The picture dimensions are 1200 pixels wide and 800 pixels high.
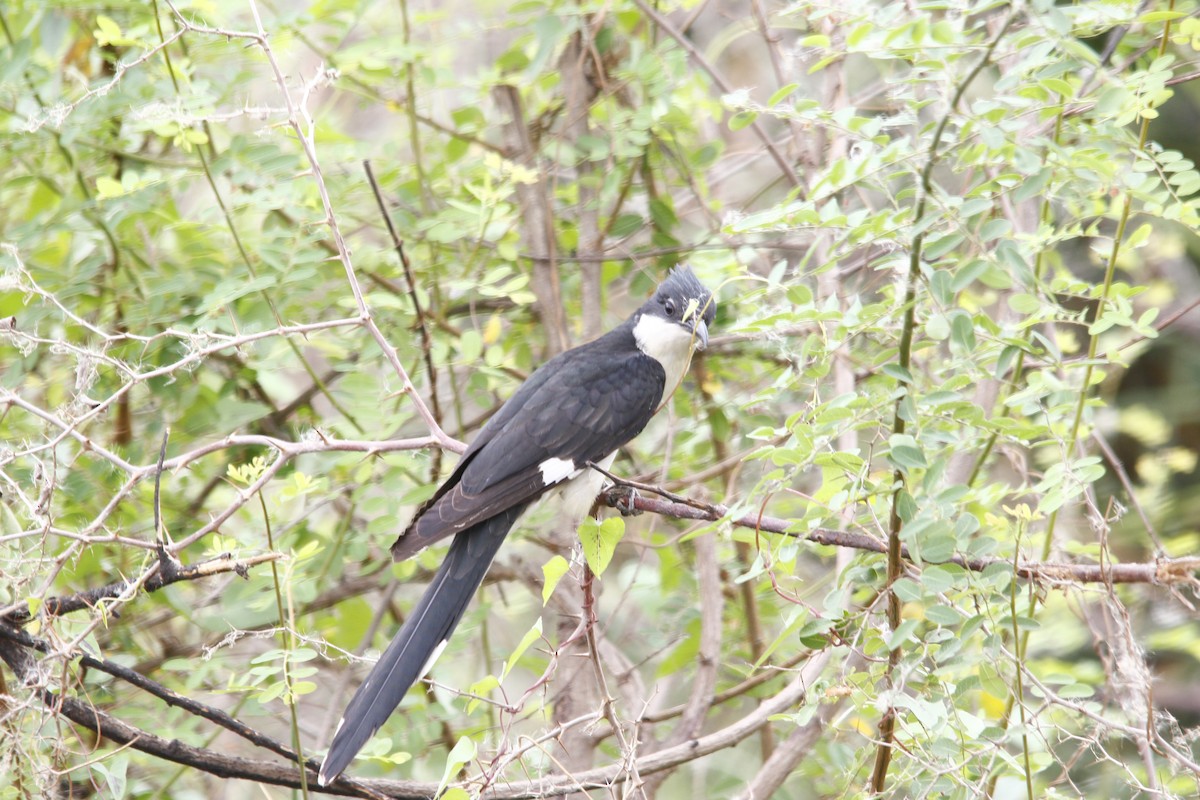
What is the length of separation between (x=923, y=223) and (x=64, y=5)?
2378 millimetres

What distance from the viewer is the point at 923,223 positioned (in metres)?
1.39

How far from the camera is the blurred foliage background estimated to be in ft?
5.24

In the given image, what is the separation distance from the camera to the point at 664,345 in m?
3.20

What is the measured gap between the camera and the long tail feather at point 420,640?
206 centimetres

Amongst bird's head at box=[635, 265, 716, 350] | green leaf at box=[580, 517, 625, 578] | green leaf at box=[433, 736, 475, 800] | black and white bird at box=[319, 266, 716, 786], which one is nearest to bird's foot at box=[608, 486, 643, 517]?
black and white bird at box=[319, 266, 716, 786]

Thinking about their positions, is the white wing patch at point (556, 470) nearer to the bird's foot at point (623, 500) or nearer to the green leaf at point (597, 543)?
the bird's foot at point (623, 500)

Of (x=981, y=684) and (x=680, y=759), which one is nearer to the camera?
(x=981, y=684)

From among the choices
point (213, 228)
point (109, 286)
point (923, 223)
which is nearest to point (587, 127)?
point (213, 228)

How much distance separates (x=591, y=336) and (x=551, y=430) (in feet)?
2.08

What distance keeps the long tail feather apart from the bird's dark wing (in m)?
0.12

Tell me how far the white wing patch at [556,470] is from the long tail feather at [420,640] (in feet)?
0.39

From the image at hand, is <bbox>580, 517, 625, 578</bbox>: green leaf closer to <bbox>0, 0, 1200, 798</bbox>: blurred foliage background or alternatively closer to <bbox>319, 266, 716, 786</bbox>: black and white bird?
<bbox>0, 0, 1200, 798</bbox>: blurred foliage background

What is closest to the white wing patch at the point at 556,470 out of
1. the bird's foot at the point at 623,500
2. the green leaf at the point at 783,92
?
the bird's foot at the point at 623,500

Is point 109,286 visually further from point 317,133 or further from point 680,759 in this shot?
point 680,759
